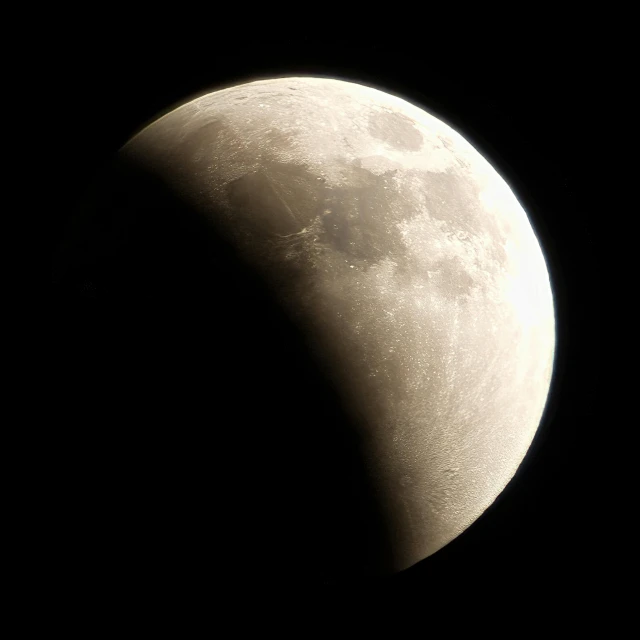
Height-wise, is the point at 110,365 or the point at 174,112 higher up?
the point at 174,112

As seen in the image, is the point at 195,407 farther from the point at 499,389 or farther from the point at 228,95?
the point at 228,95

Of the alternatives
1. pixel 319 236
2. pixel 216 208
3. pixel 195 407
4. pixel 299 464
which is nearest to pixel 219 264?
pixel 216 208

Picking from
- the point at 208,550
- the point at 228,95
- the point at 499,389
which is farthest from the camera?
the point at 228,95

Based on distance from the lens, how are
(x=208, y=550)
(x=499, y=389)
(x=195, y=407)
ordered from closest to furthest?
(x=195, y=407)
(x=208, y=550)
(x=499, y=389)

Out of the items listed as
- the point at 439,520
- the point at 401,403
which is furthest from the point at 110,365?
the point at 439,520

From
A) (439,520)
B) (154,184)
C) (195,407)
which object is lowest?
(439,520)

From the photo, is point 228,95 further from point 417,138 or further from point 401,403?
point 401,403

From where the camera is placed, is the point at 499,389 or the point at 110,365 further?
the point at 499,389
